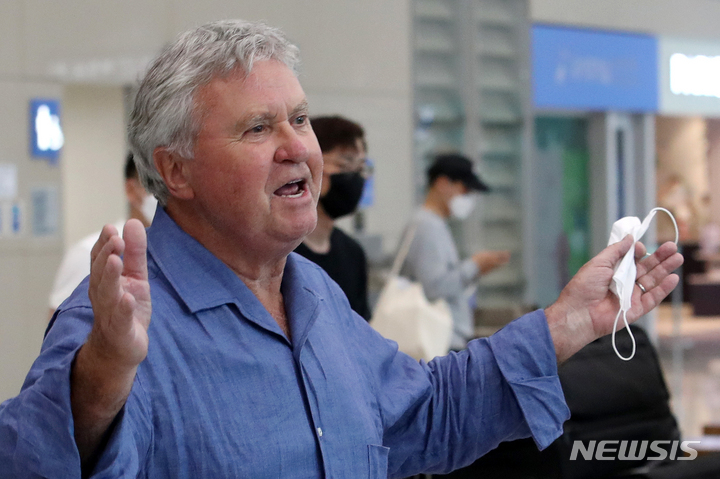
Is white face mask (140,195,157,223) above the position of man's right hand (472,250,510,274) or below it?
above

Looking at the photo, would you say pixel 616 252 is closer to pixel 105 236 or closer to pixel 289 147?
pixel 289 147

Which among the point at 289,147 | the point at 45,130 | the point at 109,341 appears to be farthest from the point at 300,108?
the point at 45,130

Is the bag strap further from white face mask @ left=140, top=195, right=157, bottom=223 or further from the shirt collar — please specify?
the shirt collar

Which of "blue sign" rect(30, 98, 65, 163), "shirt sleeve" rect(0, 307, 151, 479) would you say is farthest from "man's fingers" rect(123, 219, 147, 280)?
"blue sign" rect(30, 98, 65, 163)

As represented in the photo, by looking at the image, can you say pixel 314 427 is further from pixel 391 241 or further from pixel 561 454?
pixel 391 241

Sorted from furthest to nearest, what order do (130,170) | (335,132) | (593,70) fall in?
1. (593,70)
2. (130,170)
3. (335,132)

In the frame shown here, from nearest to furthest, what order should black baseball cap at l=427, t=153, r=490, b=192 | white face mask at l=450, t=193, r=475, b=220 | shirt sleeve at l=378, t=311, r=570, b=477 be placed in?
shirt sleeve at l=378, t=311, r=570, b=477, black baseball cap at l=427, t=153, r=490, b=192, white face mask at l=450, t=193, r=475, b=220

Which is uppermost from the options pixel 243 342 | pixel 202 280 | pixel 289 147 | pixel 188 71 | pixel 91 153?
pixel 91 153

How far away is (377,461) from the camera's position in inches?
59.4

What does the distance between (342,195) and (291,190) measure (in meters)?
1.72

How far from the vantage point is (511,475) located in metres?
2.17

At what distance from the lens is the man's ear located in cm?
147

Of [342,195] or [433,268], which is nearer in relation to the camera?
[342,195]

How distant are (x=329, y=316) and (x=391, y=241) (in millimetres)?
5810
